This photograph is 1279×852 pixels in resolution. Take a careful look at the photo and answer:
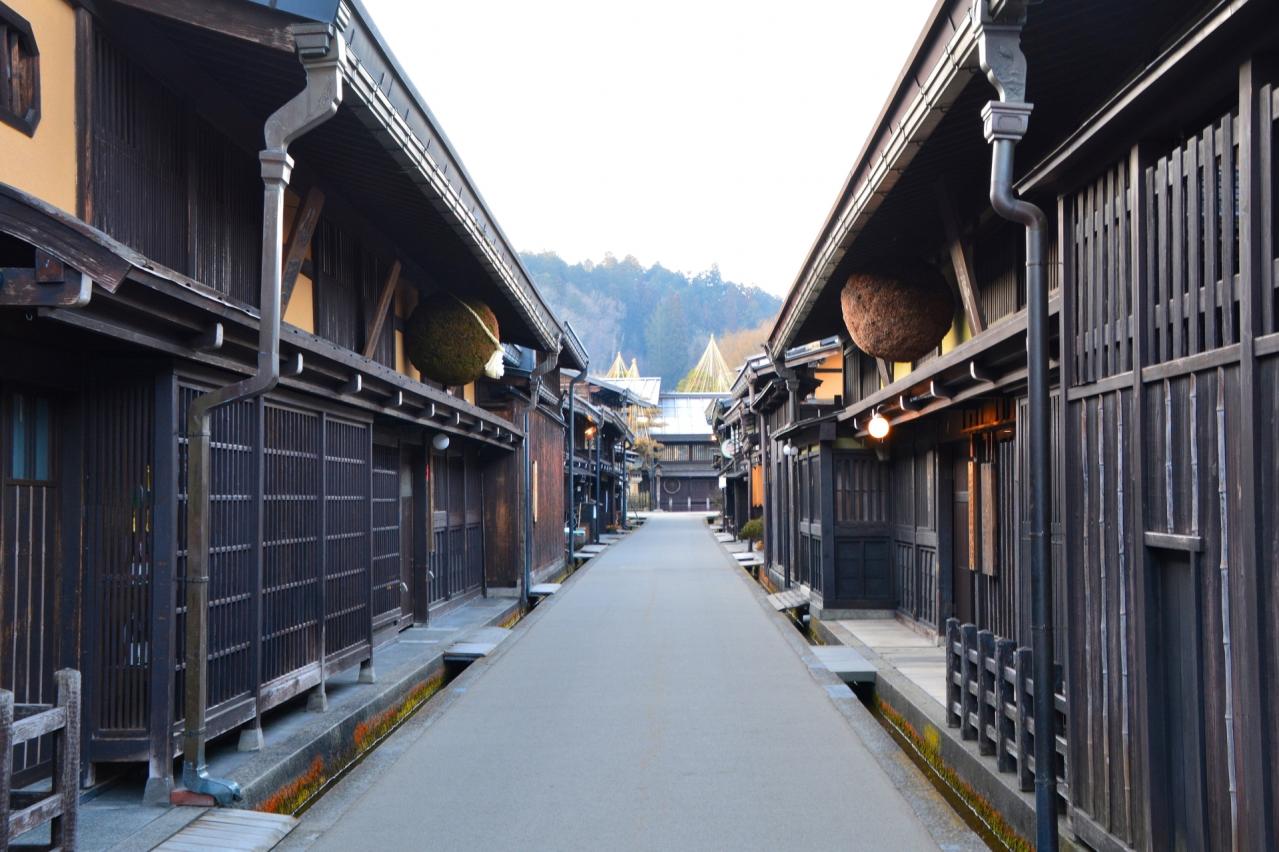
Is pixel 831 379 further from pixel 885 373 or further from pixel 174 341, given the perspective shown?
pixel 174 341

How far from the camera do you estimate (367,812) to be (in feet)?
24.5

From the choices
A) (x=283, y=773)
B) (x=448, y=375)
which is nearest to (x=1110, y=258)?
(x=283, y=773)

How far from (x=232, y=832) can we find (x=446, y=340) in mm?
8730

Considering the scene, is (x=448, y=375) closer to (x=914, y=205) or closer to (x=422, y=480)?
(x=422, y=480)

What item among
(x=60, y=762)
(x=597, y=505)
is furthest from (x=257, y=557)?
(x=597, y=505)

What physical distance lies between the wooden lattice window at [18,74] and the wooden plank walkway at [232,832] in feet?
13.1

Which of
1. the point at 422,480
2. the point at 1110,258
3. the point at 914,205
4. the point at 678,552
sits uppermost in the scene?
the point at 914,205

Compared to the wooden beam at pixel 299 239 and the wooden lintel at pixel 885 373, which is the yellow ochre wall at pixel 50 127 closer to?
the wooden beam at pixel 299 239

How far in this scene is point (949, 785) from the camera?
349 inches

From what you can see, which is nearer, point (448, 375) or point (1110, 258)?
point (1110, 258)

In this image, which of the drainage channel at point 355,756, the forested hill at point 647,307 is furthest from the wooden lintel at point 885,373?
the forested hill at point 647,307

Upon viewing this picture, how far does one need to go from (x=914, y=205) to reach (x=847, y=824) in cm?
590

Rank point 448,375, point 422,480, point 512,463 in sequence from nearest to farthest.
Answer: point 448,375, point 422,480, point 512,463

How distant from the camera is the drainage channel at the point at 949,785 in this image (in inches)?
294
